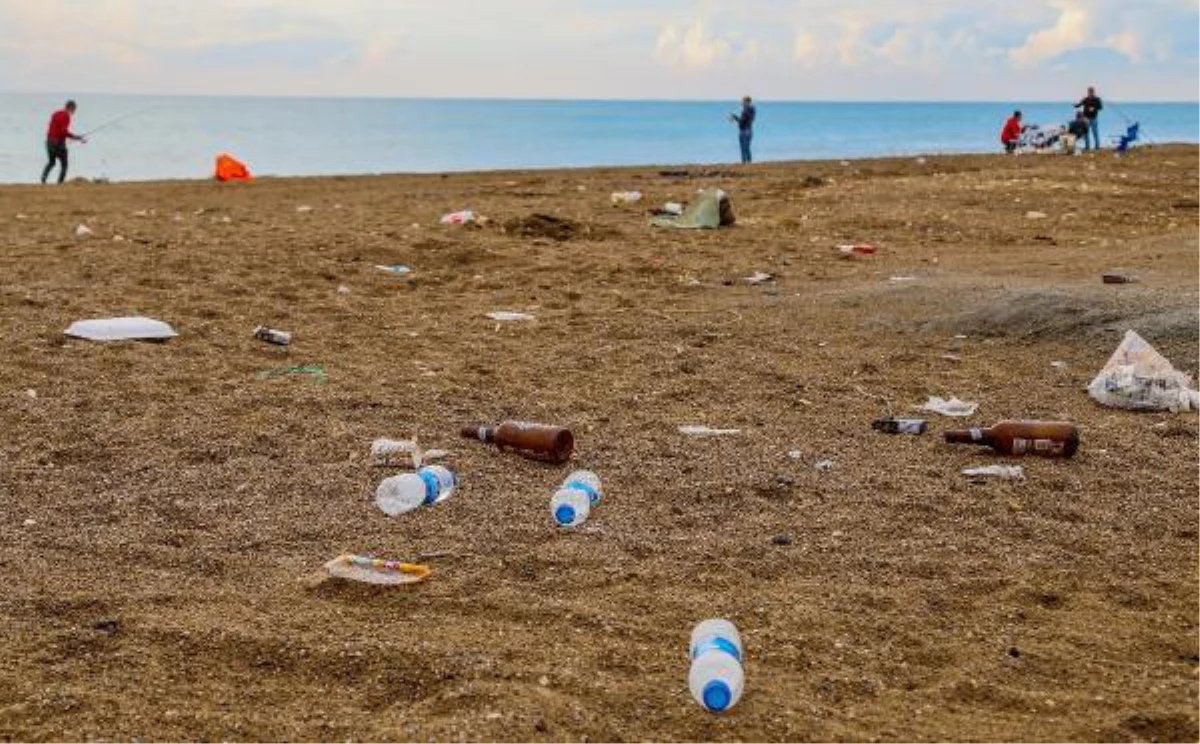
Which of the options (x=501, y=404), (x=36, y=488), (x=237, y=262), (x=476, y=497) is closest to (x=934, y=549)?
(x=476, y=497)

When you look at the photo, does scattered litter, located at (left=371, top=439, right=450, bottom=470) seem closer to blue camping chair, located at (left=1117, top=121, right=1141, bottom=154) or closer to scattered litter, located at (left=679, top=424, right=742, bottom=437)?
scattered litter, located at (left=679, top=424, right=742, bottom=437)

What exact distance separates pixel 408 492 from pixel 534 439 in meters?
0.63

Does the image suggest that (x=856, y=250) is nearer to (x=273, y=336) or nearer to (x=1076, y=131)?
(x=273, y=336)

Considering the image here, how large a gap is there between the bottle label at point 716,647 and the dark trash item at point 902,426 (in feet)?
7.07

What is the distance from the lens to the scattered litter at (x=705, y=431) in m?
4.50

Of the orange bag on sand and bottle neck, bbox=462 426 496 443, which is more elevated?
the orange bag on sand

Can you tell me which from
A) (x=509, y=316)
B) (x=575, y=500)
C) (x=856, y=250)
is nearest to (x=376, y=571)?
(x=575, y=500)

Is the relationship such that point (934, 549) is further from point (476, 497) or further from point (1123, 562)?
point (476, 497)

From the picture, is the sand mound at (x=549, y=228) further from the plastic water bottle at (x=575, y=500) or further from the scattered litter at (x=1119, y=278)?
the plastic water bottle at (x=575, y=500)

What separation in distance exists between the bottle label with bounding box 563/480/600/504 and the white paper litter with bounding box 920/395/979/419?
69.9 inches

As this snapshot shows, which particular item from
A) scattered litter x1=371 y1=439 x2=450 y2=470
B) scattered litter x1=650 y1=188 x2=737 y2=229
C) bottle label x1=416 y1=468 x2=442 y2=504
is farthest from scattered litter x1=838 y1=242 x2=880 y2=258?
bottle label x1=416 y1=468 x2=442 y2=504

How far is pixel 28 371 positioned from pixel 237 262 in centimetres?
314

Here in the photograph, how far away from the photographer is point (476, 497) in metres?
3.79

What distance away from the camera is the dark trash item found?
453 cm
